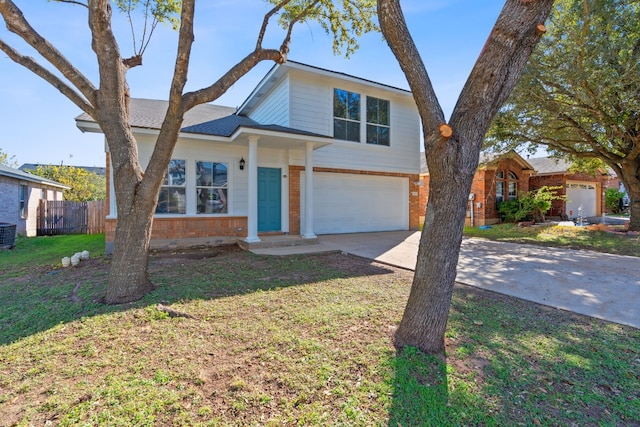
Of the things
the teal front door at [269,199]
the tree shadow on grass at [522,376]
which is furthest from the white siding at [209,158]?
the tree shadow on grass at [522,376]

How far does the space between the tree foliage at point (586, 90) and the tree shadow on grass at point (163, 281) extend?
28.2 feet

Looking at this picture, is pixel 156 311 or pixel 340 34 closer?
pixel 156 311

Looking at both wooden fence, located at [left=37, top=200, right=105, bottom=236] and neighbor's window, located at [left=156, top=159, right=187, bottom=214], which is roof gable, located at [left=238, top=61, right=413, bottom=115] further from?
wooden fence, located at [left=37, top=200, right=105, bottom=236]

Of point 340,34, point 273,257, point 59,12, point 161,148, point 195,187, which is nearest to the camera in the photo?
point 161,148

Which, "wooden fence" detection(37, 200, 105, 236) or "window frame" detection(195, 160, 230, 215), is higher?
"window frame" detection(195, 160, 230, 215)

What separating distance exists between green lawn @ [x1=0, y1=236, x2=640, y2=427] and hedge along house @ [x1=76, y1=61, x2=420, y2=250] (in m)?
4.67

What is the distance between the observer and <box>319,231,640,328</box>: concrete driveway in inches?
171

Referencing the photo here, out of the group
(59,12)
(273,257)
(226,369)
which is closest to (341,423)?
(226,369)

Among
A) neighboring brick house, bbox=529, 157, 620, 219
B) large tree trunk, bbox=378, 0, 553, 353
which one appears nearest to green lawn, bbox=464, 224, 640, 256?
neighboring brick house, bbox=529, 157, 620, 219

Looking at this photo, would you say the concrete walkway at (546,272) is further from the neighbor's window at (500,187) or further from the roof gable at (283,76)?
the neighbor's window at (500,187)

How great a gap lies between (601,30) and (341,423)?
40.9 ft

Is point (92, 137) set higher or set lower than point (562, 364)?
higher

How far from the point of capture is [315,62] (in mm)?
10102

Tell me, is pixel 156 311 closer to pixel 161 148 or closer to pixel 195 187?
pixel 161 148
